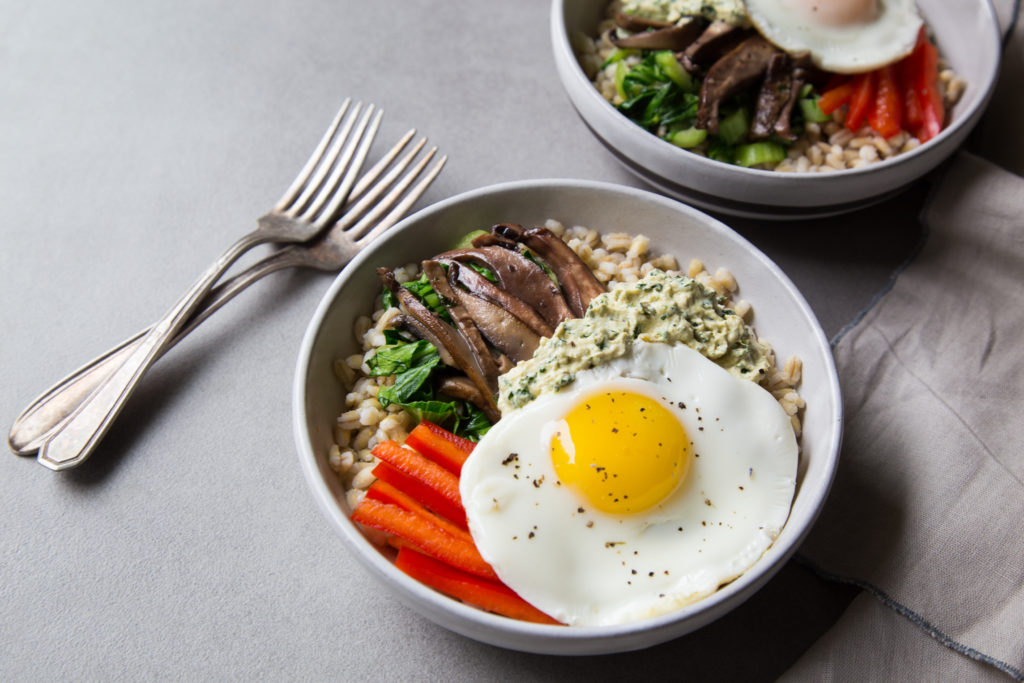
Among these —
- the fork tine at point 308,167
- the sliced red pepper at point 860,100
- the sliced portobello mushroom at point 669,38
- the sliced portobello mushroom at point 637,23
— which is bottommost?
the sliced red pepper at point 860,100

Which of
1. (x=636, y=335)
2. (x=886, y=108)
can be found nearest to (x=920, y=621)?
(x=636, y=335)

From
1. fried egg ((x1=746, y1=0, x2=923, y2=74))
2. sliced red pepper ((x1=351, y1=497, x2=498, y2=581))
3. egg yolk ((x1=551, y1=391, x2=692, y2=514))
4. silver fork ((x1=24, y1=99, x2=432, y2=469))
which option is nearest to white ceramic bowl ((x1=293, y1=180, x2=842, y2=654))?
sliced red pepper ((x1=351, y1=497, x2=498, y2=581))

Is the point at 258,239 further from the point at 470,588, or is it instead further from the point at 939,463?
the point at 939,463

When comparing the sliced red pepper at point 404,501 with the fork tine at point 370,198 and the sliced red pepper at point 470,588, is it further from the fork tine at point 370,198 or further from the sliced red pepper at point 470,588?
the fork tine at point 370,198

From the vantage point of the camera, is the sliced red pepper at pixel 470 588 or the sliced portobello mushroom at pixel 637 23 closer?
the sliced red pepper at pixel 470 588

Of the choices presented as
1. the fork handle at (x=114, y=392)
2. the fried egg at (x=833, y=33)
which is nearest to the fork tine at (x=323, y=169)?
the fork handle at (x=114, y=392)

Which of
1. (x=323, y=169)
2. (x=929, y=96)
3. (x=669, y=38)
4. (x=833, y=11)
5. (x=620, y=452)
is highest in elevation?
(x=323, y=169)

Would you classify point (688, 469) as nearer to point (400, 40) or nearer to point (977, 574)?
point (977, 574)
